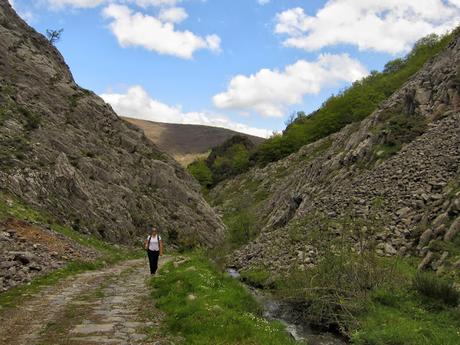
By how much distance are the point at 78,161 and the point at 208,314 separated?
35.7 meters

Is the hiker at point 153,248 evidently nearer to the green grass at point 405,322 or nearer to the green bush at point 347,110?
the green grass at point 405,322

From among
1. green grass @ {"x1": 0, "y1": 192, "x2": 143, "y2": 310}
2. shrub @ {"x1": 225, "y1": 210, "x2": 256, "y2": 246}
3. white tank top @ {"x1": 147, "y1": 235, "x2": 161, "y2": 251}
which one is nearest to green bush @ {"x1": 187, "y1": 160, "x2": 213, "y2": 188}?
shrub @ {"x1": 225, "y1": 210, "x2": 256, "y2": 246}

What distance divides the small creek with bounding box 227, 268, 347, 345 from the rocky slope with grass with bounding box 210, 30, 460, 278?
2585 mm

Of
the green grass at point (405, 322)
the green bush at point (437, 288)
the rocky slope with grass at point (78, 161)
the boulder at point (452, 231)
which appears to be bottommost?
the green grass at point (405, 322)

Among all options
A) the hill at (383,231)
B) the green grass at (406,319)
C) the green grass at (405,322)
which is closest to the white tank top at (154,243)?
the hill at (383,231)

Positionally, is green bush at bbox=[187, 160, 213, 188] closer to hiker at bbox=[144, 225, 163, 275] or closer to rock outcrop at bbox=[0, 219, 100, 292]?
rock outcrop at bbox=[0, 219, 100, 292]

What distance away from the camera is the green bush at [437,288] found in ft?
62.8

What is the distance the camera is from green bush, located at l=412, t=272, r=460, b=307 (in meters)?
19.1

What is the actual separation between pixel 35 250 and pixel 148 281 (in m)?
5.62

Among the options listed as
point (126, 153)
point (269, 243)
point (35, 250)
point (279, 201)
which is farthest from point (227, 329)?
point (279, 201)

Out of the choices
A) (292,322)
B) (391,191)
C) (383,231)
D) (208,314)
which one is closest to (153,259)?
(292,322)

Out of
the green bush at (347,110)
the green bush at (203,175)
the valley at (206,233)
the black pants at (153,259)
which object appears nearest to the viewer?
the valley at (206,233)

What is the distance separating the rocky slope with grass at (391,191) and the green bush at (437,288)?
1.84 m

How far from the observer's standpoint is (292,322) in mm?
21281
